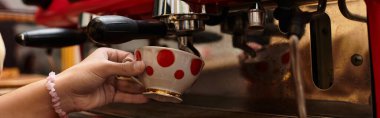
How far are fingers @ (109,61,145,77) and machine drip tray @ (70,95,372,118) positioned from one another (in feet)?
0.29

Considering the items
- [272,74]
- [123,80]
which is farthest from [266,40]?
[123,80]

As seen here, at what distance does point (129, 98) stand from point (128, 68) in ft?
0.41

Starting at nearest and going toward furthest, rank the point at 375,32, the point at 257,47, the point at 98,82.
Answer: the point at 375,32
the point at 98,82
the point at 257,47

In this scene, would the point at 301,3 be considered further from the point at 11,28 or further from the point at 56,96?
the point at 11,28

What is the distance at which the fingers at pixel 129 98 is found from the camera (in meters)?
0.55

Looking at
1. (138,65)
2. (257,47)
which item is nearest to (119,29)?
(138,65)

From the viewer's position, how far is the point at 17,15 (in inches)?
56.6

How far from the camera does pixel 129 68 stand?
0.43 m

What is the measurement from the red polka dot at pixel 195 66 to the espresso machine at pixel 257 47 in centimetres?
3

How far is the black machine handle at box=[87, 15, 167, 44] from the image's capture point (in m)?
0.38

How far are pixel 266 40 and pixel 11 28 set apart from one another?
1122 mm

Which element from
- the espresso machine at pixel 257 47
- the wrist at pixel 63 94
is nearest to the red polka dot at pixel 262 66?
the espresso machine at pixel 257 47

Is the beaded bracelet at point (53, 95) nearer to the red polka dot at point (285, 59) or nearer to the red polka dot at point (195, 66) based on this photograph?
the red polka dot at point (195, 66)

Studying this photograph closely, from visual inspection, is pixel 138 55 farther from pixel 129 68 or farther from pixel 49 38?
pixel 49 38
